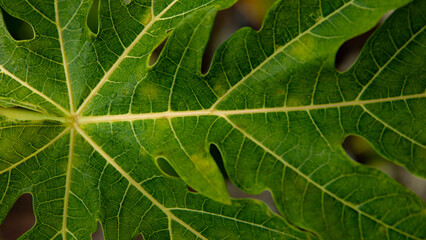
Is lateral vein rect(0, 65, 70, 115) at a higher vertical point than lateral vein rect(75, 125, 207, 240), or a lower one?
higher

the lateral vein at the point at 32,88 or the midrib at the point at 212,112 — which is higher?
the lateral vein at the point at 32,88

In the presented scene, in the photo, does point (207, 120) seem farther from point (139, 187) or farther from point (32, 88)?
point (32, 88)

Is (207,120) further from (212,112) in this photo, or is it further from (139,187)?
(139,187)

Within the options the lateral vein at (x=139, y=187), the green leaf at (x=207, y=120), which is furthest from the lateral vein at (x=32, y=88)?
the lateral vein at (x=139, y=187)

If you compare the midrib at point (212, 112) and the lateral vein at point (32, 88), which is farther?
the lateral vein at point (32, 88)

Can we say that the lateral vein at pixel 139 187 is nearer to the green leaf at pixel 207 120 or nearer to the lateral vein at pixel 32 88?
the green leaf at pixel 207 120

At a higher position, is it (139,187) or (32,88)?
(32,88)

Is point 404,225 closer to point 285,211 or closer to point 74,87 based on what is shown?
point 285,211

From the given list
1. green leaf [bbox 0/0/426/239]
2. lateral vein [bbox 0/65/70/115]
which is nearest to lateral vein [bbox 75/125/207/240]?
green leaf [bbox 0/0/426/239]

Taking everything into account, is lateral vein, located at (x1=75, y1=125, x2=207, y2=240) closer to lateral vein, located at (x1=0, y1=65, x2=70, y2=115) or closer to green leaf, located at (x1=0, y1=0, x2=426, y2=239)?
green leaf, located at (x1=0, y1=0, x2=426, y2=239)

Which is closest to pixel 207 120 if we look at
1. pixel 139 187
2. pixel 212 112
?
pixel 212 112
